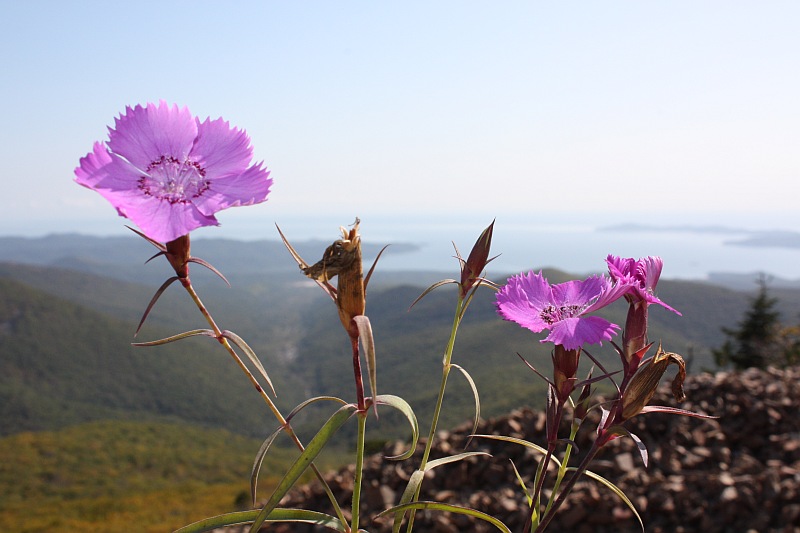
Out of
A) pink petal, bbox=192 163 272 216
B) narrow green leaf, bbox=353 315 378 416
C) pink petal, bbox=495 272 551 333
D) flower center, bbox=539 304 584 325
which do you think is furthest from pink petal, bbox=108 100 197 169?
flower center, bbox=539 304 584 325

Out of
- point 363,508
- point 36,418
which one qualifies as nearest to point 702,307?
point 363,508

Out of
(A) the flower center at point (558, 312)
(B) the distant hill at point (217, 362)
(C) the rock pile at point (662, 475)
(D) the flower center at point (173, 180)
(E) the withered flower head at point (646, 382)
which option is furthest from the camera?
(B) the distant hill at point (217, 362)

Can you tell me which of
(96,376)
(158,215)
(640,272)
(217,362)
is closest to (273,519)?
(158,215)

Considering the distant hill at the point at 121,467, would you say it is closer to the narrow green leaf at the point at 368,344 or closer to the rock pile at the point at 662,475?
the rock pile at the point at 662,475

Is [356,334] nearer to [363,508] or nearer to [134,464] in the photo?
[363,508]

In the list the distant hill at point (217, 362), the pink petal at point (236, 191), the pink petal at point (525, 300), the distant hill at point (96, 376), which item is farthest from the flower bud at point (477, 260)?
the distant hill at point (96, 376)

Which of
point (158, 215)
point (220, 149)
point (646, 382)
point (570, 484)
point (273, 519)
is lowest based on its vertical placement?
point (273, 519)

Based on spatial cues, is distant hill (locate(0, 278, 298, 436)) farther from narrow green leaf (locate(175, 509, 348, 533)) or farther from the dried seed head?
the dried seed head

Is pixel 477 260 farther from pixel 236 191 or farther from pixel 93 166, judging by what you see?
pixel 93 166
